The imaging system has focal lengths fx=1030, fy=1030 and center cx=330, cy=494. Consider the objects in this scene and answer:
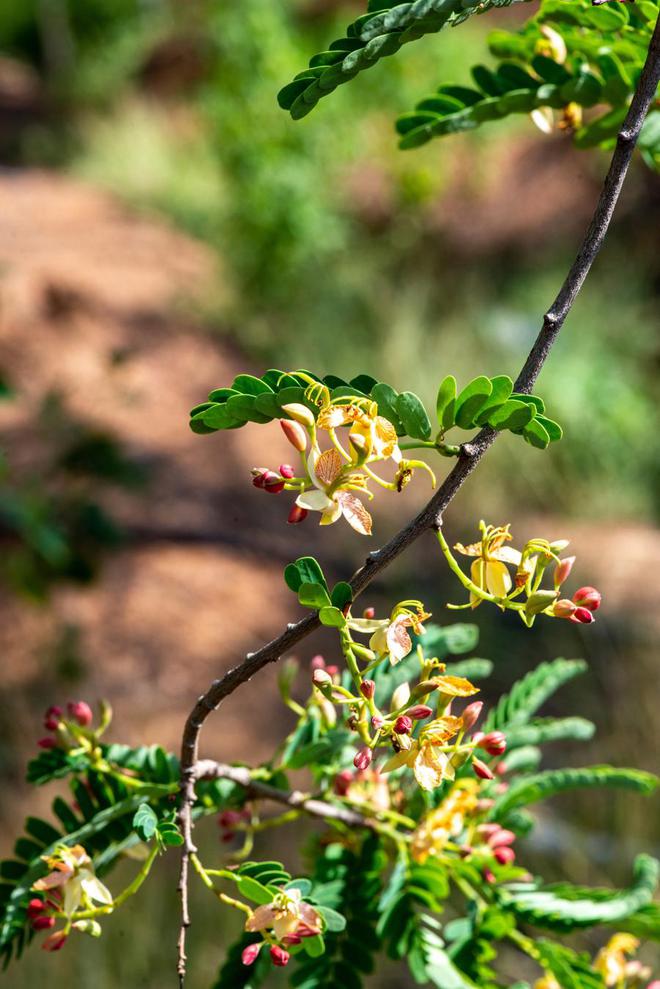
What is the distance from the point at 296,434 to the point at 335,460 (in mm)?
25

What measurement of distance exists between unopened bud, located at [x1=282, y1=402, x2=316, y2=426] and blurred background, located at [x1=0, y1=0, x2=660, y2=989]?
1.02 meters

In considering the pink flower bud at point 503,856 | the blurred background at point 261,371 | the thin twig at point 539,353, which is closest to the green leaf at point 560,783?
the pink flower bud at point 503,856

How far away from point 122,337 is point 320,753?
13.7 feet

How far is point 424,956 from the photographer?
701 millimetres

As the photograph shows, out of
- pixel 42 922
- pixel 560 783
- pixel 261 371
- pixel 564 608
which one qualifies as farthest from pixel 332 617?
pixel 261 371

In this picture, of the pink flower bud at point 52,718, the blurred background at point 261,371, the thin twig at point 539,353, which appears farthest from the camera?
the blurred background at point 261,371

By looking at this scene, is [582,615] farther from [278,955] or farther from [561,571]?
[278,955]

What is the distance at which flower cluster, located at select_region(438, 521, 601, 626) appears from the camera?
511 mm

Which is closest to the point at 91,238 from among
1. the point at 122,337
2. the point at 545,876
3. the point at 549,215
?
the point at 122,337

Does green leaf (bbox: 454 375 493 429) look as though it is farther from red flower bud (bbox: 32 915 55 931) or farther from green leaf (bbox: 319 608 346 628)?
red flower bud (bbox: 32 915 55 931)

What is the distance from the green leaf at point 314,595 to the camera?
1.63 feet

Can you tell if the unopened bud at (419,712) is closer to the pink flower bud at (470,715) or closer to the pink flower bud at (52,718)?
the pink flower bud at (470,715)

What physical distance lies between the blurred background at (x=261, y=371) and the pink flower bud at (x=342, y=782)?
2.97ft

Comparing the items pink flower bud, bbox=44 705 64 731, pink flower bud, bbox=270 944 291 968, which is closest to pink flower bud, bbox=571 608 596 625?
pink flower bud, bbox=270 944 291 968
